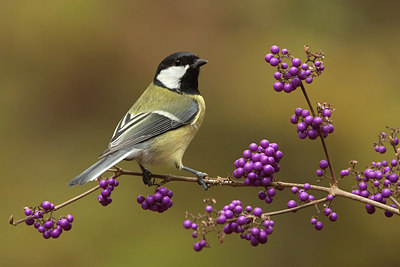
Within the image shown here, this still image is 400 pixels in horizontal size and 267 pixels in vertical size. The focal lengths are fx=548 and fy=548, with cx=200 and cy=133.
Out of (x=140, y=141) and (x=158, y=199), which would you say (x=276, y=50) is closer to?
(x=158, y=199)

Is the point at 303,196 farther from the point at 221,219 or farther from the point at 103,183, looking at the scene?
the point at 103,183

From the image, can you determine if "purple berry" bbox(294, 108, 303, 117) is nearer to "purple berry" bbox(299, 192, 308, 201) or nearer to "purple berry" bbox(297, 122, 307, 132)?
"purple berry" bbox(297, 122, 307, 132)

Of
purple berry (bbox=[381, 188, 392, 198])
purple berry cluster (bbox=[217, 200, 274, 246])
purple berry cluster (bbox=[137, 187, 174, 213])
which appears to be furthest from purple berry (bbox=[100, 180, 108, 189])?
purple berry (bbox=[381, 188, 392, 198])

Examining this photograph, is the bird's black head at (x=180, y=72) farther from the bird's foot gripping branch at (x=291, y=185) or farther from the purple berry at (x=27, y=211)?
the purple berry at (x=27, y=211)

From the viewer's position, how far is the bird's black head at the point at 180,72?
7.61 ft

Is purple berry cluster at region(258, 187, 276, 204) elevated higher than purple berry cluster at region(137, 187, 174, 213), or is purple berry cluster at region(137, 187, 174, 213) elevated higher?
purple berry cluster at region(137, 187, 174, 213)

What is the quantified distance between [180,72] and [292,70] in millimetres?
1097

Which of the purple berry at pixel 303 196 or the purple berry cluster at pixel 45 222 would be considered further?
the purple berry cluster at pixel 45 222

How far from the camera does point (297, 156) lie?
116 inches

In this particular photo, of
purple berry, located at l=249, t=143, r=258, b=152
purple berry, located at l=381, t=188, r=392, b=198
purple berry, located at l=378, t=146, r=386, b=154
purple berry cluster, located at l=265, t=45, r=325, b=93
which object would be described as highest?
purple berry cluster, located at l=265, t=45, r=325, b=93

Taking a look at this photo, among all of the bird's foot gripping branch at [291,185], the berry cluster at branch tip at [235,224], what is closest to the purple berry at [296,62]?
the bird's foot gripping branch at [291,185]

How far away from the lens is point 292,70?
4.28 ft

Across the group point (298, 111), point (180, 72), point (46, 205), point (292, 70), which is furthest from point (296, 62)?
point (180, 72)

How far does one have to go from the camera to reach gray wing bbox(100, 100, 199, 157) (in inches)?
80.8
